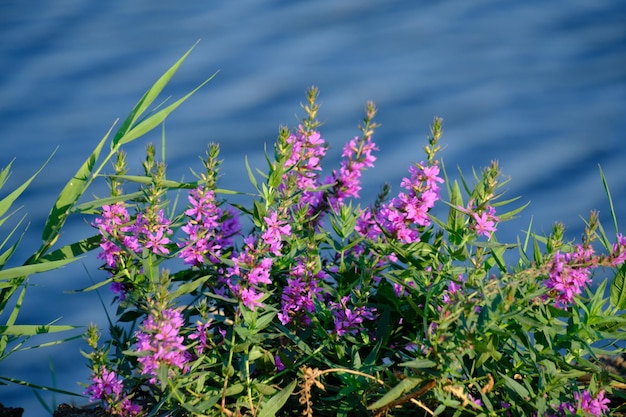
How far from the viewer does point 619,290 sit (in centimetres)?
200

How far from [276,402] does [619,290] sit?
79cm

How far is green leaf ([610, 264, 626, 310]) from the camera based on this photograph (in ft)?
6.51

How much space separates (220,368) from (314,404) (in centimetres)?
23

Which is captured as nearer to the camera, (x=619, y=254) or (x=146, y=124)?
(x=619, y=254)

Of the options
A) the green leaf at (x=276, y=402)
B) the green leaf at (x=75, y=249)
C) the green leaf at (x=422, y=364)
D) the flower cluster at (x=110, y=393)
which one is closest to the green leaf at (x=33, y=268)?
the green leaf at (x=75, y=249)

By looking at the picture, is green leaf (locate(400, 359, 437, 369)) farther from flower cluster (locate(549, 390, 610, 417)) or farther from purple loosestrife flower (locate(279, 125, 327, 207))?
purple loosestrife flower (locate(279, 125, 327, 207))

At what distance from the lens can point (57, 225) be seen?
2.11 meters

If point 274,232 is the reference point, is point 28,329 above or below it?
below

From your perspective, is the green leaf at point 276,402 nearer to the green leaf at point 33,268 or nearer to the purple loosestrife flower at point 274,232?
the purple loosestrife flower at point 274,232

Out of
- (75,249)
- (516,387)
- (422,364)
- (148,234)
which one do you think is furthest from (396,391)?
(75,249)

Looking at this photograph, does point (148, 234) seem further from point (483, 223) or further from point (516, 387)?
point (516, 387)

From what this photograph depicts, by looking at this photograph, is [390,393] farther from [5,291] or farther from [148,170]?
[5,291]

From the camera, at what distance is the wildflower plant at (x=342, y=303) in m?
1.77

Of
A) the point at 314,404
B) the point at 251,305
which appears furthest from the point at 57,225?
the point at 314,404
